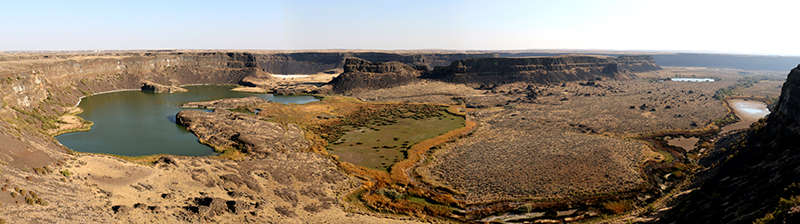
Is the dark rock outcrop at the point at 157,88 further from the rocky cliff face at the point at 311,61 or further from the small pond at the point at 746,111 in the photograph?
the small pond at the point at 746,111

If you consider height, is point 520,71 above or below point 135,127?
A: above

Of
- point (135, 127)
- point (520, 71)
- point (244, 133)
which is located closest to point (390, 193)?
→ point (244, 133)

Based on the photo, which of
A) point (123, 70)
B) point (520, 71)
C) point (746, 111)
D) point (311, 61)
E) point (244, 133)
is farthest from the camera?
point (311, 61)

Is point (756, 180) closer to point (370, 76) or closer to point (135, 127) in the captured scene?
point (135, 127)

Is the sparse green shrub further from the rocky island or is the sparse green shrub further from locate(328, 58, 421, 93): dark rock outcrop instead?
locate(328, 58, 421, 93): dark rock outcrop

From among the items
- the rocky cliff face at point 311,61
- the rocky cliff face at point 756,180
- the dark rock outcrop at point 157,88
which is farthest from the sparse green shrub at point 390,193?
the rocky cliff face at point 311,61

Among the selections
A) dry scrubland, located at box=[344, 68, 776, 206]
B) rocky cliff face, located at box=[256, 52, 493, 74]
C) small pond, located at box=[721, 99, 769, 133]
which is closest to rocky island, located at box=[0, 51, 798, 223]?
dry scrubland, located at box=[344, 68, 776, 206]

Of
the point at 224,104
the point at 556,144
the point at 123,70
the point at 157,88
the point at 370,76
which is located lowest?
the point at 224,104
